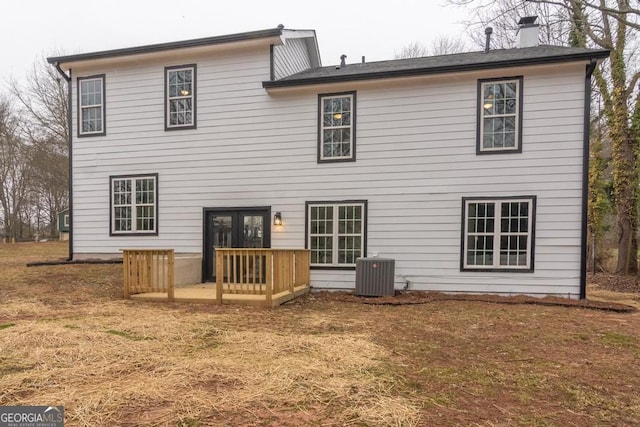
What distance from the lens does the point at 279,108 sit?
29.2 feet

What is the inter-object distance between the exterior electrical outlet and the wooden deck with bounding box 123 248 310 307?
4.48ft

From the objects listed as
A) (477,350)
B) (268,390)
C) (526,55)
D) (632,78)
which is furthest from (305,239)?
(632,78)

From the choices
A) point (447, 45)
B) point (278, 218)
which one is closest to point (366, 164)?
point (278, 218)

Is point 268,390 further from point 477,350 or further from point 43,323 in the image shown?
point 43,323

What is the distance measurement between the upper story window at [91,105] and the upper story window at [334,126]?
20.0ft

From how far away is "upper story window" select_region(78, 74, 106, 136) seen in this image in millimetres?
9922

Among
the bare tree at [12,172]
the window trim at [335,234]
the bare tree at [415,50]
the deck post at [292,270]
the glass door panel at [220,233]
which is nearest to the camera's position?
the deck post at [292,270]

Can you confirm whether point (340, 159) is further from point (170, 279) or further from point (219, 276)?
point (170, 279)

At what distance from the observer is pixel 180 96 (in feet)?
31.1

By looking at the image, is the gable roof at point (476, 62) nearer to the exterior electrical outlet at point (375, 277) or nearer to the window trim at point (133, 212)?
the window trim at point (133, 212)

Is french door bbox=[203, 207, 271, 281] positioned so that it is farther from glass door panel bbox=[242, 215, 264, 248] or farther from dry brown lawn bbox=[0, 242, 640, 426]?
dry brown lawn bbox=[0, 242, 640, 426]

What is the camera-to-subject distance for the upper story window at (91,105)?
992 cm

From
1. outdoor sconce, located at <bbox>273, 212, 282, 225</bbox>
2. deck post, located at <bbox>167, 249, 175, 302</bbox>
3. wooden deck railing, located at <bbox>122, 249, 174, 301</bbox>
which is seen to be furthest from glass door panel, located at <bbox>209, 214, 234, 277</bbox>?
deck post, located at <bbox>167, 249, 175, 302</bbox>

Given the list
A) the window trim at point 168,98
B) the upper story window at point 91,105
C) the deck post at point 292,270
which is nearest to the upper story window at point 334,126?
the deck post at point 292,270
